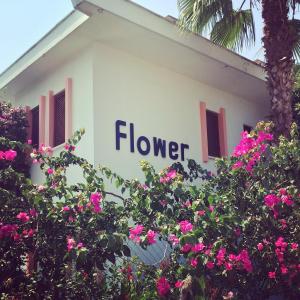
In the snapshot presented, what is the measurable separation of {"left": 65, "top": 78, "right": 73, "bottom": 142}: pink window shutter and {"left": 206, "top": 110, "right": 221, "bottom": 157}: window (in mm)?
3508

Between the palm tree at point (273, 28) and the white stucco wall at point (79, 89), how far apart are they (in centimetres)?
203

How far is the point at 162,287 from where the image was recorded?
4664 mm

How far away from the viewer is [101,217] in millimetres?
4570

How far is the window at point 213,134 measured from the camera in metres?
10.7

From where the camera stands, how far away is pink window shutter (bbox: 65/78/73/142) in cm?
837

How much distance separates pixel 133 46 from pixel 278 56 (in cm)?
268

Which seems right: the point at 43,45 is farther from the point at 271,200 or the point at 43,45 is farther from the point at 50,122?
the point at 271,200

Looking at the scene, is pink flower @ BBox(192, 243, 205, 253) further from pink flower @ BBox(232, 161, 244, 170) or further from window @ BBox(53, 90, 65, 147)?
window @ BBox(53, 90, 65, 147)

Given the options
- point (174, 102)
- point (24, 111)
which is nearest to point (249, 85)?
point (174, 102)

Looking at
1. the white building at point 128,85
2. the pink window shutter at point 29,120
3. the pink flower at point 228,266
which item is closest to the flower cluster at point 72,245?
the pink flower at point 228,266

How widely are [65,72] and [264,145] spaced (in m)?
5.06

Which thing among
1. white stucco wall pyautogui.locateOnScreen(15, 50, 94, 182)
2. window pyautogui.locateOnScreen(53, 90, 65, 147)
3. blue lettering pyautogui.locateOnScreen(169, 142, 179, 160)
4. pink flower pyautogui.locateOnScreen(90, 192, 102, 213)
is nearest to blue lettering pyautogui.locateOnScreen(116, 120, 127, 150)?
white stucco wall pyautogui.locateOnScreen(15, 50, 94, 182)

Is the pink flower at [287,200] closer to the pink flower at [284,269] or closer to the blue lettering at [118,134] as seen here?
the pink flower at [284,269]

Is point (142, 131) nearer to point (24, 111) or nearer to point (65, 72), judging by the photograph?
point (65, 72)
